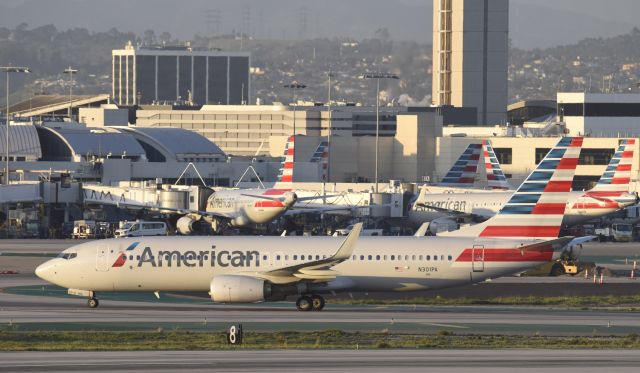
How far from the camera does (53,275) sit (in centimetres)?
5856

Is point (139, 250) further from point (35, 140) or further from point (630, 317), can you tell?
point (35, 140)

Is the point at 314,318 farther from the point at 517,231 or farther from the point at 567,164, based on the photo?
the point at 567,164

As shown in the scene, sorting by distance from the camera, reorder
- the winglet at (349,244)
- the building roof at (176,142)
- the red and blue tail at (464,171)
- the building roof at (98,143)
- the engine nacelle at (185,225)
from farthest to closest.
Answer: the building roof at (176,142) < the building roof at (98,143) < the red and blue tail at (464,171) < the engine nacelle at (185,225) < the winglet at (349,244)

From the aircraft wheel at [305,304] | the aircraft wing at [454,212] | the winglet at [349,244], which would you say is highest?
the winglet at [349,244]

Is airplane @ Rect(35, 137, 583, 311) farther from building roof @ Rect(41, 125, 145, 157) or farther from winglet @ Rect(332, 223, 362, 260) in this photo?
building roof @ Rect(41, 125, 145, 157)

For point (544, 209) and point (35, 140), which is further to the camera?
point (35, 140)

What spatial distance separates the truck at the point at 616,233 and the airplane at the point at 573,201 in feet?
14.7

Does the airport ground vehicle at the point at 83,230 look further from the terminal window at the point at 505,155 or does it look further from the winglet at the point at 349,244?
the terminal window at the point at 505,155

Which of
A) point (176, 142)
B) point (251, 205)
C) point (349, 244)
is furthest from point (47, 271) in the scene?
point (176, 142)

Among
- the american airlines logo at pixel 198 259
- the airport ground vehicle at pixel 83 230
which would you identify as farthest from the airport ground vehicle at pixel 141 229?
the american airlines logo at pixel 198 259

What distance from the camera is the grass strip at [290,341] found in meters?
44.3

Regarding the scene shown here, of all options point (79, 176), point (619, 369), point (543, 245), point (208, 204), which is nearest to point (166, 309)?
point (543, 245)

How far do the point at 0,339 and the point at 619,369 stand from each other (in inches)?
801

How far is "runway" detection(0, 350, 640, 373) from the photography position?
127ft
